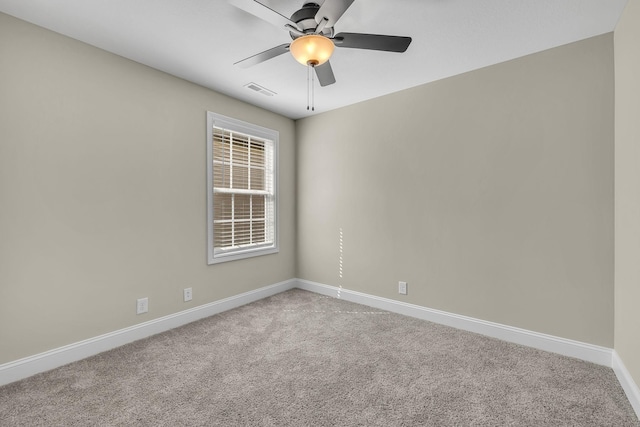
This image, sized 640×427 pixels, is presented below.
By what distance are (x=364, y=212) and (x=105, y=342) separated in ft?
9.14

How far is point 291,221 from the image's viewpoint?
426 cm

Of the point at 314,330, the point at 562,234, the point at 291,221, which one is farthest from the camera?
the point at 291,221

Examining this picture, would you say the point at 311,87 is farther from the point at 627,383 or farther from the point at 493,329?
the point at 627,383

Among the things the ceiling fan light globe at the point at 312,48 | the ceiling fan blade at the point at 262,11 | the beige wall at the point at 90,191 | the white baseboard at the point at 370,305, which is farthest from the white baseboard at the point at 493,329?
the ceiling fan blade at the point at 262,11

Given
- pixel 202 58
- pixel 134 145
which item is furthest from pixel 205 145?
pixel 202 58

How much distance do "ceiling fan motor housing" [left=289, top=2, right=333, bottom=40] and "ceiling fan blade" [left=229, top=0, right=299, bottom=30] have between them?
0.05 meters

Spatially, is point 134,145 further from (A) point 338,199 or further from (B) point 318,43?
(A) point 338,199

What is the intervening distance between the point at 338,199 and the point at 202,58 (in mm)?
2126

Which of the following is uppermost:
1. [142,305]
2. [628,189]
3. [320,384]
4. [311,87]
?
[311,87]

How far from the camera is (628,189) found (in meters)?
1.89

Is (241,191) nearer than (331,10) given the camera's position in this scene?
No

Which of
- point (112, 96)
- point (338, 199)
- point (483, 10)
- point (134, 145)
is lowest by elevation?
point (338, 199)

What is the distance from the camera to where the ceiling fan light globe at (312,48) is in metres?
1.70

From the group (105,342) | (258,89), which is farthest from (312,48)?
(105,342)
